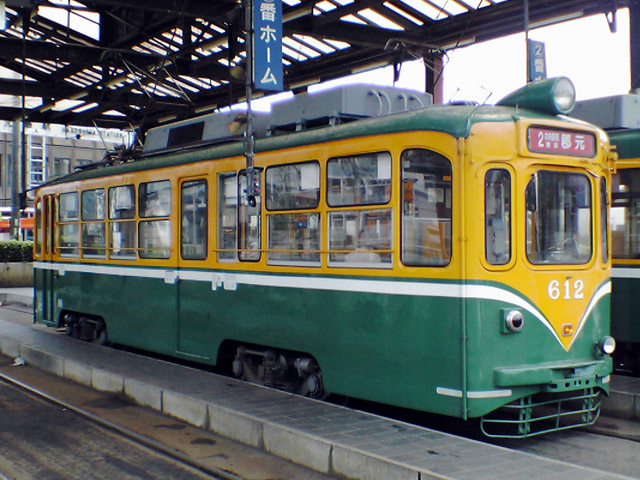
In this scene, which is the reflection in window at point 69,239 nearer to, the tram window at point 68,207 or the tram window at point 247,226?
the tram window at point 68,207

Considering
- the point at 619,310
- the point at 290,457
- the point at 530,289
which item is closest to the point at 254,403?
the point at 290,457

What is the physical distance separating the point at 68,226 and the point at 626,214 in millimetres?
8298

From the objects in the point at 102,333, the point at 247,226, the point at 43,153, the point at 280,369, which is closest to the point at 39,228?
the point at 102,333

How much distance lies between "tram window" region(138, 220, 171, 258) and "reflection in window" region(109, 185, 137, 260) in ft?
0.74

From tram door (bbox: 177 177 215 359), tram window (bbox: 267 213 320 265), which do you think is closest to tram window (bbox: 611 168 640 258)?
tram window (bbox: 267 213 320 265)

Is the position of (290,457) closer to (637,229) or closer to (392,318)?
(392,318)

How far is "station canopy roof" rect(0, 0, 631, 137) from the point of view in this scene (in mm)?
13367

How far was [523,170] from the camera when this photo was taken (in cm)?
646

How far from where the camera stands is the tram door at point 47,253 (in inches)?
505

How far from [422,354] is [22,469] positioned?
11.0 feet

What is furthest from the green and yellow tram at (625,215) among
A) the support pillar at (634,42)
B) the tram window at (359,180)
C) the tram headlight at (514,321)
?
the tram window at (359,180)

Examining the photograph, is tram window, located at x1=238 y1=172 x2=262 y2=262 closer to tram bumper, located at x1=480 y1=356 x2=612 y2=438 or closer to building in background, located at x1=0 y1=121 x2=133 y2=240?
tram bumper, located at x1=480 y1=356 x2=612 y2=438

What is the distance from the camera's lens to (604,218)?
7.17m

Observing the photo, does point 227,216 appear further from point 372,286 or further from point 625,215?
point 625,215
